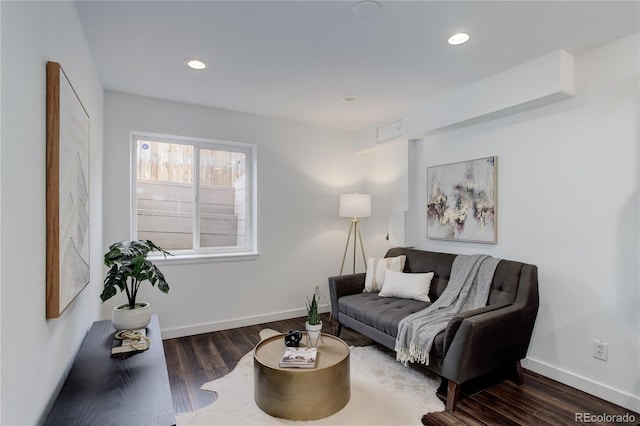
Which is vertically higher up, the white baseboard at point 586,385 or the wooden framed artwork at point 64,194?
the wooden framed artwork at point 64,194

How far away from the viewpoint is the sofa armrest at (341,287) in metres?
3.56

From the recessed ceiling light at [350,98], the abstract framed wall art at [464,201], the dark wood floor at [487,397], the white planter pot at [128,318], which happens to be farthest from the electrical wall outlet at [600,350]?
the white planter pot at [128,318]

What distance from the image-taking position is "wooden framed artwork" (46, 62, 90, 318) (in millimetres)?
1331

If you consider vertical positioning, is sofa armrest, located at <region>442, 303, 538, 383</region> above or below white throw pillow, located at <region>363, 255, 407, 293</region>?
below

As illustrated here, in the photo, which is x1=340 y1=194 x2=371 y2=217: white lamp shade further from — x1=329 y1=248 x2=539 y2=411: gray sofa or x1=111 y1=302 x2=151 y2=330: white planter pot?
x1=111 y1=302 x2=151 y2=330: white planter pot

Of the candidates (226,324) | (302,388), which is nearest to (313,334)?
(302,388)

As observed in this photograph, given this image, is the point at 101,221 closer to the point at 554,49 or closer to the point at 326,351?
the point at 326,351

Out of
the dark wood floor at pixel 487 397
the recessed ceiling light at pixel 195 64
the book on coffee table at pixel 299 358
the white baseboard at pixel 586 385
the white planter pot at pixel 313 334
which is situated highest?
the recessed ceiling light at pixel 195 64

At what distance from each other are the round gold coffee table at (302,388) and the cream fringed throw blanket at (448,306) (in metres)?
0.61

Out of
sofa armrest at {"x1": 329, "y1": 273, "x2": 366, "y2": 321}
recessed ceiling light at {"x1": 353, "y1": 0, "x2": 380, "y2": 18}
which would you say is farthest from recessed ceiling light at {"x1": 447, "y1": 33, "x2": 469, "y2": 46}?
sofa armrest at {"x1": 329, "y1": 273, "x2": 366, "y2": 321}

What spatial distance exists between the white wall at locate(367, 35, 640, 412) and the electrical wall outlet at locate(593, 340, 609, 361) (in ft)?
0.09

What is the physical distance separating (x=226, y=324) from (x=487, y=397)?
2.67m

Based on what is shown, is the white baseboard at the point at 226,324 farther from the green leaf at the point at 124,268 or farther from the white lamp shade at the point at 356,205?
the green leaf at the point at 124,268

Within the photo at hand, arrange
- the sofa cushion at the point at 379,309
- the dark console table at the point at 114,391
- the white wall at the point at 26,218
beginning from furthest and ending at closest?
the sofa cushion at the point at 379,309 < the dark console table at the point at 114,391 < the white wall at the point at 26,218
